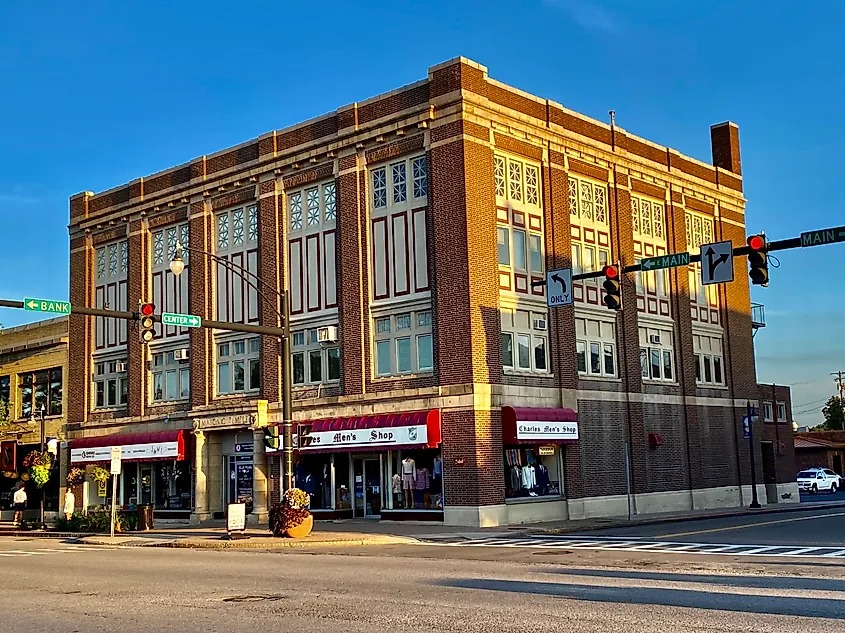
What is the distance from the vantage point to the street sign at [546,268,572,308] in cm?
2808

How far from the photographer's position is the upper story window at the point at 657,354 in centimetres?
4084

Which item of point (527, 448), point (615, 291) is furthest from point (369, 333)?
point (615, 291)

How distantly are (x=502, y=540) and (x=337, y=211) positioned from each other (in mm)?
15090

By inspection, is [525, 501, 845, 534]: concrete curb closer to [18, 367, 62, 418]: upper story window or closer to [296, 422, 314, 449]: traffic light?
[296, 422, 314, 449]: traffic light

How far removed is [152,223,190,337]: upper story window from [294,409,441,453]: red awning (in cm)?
1022

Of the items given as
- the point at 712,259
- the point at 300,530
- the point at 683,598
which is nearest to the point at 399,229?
the point at 300,530

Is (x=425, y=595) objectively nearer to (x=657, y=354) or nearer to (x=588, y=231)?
(x=588, y=231)

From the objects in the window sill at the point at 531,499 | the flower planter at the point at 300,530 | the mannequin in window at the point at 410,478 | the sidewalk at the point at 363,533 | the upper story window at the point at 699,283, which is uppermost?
the upper story window at the point at 699,283

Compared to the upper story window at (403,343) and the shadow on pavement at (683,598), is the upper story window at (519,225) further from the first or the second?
the shadow on pavement at (683,598)

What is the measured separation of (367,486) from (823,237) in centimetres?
2010

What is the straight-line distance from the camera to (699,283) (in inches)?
1764

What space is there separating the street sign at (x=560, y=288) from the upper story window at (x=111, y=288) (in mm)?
24232

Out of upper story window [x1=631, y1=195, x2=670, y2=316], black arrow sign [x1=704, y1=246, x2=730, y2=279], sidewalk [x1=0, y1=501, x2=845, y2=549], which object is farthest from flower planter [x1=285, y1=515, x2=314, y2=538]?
upper story window [x1=631, y1=195, x2=670, y2=316]

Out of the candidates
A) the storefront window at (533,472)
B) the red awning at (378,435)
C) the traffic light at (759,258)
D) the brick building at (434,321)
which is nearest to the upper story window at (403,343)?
the brick building at (434,321)
